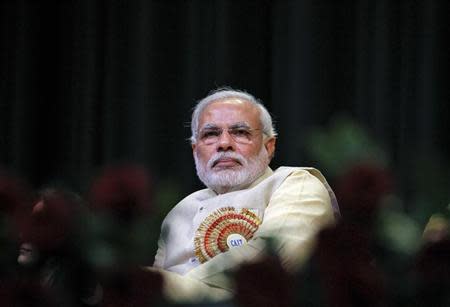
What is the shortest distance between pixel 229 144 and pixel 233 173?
0.12 m

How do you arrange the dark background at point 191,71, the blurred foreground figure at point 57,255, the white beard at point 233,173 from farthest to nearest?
1. the dark background at point 191,71
2. the white beard at point 233,173
3. the blurred foreground figure at point 57,255

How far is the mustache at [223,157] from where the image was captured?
246 cm

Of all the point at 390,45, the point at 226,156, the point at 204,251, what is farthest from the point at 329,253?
the point at 390,45

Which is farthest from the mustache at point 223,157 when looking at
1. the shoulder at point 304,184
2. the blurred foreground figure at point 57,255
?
the blurred foreground figure at point 57,255

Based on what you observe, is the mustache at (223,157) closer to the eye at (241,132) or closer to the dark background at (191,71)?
the eye at (241,132)

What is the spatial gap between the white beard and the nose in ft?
0.06

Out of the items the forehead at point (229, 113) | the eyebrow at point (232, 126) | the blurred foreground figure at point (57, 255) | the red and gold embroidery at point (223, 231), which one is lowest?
the red and gold embroidery at point (223, 231)

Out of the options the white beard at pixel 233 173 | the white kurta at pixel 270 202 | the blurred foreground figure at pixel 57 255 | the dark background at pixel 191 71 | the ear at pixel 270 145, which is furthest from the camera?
the dark background at pixel 191 71

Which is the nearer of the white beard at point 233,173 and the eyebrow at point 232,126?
the white beard at point 233,173

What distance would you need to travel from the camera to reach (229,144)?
8.18 feet

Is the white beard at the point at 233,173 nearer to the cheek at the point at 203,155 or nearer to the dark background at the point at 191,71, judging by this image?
the cheek at the point at 203,155

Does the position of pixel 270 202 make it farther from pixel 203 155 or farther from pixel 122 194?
pixel 122 194

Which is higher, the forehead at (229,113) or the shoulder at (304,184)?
the forehead at (229,113)

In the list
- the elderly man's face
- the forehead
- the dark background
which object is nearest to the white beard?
the elderly man's face
